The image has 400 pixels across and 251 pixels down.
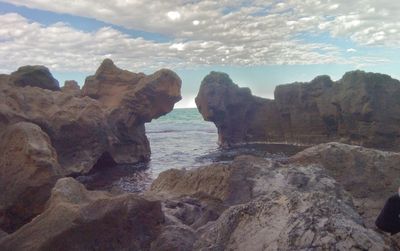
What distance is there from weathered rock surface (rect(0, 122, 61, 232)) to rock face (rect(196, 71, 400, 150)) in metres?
31.8

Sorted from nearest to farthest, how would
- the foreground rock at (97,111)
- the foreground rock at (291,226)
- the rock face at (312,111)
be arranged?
the foreground rock at (291,226) → the foreground rock at (97,111) → the rock face at (312,111)

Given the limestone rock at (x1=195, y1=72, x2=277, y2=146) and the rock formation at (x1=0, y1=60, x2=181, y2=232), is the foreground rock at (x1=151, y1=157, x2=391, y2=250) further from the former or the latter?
the limestone rock at (x1=195, y1=72, x2=277, y2=146)

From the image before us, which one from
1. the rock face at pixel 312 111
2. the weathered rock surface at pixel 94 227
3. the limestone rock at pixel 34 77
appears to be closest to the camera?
the weathered rock surface at pixel 94 227

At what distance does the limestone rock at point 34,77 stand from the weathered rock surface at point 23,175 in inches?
697

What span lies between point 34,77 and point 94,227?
24730 millimetres

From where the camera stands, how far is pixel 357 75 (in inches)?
1534

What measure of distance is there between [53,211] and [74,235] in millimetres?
636

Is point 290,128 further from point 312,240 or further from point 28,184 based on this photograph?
point 312,240

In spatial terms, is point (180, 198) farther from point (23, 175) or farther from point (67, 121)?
point (67, 121)

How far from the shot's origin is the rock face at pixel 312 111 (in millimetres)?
36750

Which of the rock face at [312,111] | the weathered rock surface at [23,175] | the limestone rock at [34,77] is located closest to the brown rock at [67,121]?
→ the limestone rock at [34,77]

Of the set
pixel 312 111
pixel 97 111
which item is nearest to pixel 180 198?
pixel 97 111

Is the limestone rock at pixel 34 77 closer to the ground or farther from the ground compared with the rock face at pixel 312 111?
farther from the ground

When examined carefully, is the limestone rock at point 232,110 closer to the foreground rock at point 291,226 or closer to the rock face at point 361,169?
the rock face at point 361,169
